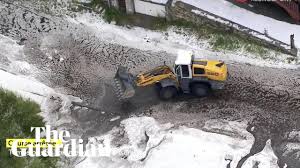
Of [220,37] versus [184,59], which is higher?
[184,59]

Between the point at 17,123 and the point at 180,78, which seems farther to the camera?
the point at 180,78

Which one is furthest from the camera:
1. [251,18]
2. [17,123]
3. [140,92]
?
[251,18]

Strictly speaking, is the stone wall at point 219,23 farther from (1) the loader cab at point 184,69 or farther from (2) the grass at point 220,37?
(1) the loader cab at point 184,69

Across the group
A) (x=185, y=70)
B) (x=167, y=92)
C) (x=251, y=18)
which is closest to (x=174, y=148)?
(x=167, y=92)

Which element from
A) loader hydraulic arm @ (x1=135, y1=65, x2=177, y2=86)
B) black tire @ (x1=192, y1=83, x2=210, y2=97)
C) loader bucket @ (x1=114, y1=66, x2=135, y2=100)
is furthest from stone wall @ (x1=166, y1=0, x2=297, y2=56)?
loader bucket @ (x1=114, y1=66, x2=135, y2=100)

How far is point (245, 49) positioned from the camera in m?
24.0

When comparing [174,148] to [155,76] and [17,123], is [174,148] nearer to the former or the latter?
[155,76]

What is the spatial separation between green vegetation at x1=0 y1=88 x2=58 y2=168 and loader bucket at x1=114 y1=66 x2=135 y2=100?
329 cm

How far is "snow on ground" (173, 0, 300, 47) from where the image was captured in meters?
24.0

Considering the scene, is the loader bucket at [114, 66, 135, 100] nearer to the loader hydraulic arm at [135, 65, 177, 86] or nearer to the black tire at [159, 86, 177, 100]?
the loader hydraulic arm at [135, 65, 177, 86]

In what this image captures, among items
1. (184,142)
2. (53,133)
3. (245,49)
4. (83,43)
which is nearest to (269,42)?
(245,49)

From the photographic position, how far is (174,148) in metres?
20.1

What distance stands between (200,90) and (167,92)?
52.1 inches

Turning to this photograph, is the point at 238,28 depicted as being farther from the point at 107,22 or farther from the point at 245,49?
the point at 107,22
